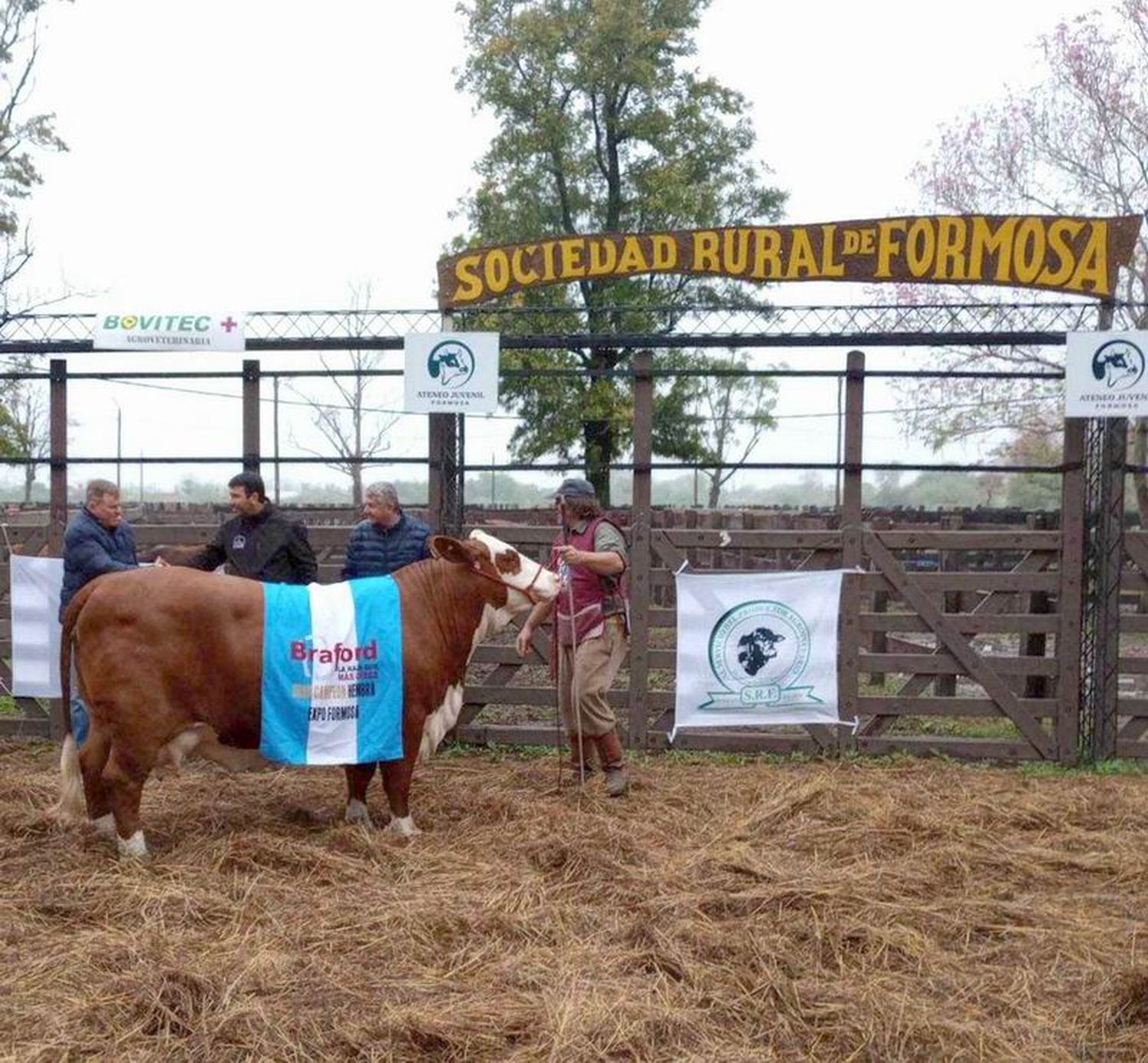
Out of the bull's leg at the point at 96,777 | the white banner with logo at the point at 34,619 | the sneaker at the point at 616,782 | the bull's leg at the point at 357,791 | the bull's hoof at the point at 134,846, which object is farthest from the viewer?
the white banner with logo at the point at 34,619

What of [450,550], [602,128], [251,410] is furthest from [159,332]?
[602,128]

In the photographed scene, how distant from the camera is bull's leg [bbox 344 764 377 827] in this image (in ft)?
22.1

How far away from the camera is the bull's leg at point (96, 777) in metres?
6.29

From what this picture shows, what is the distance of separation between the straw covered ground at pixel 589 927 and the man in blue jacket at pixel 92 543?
1.25m

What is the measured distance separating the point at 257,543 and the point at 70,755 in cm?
172

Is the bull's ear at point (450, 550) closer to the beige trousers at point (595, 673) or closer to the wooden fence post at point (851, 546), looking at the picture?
the beige trousers at point (595, 673)

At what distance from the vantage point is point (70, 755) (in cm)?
635

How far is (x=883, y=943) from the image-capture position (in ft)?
15.7

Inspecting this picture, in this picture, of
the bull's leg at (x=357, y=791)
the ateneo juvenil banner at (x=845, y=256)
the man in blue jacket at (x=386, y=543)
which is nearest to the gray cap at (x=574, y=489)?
the man in blue jacket at (x=386, y=543)

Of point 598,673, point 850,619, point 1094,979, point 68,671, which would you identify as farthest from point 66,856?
point 850,619

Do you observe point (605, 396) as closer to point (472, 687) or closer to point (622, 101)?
point (622, 101)

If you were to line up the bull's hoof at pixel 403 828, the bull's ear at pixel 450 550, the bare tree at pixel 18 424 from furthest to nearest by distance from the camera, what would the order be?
the bare tree at pixel 18 424 < the bull's ear at pixel 450 550 < the bull's hoof at pixel 403 828

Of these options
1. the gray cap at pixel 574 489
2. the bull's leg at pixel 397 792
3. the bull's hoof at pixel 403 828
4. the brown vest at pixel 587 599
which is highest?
the gray cap at pixel 574 489

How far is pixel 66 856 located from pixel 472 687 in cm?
336
